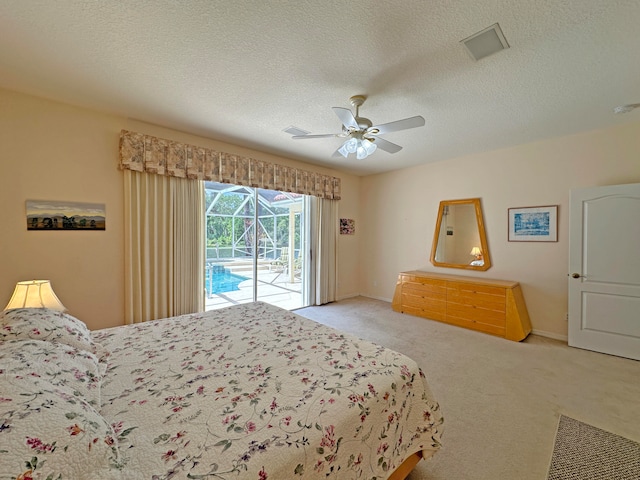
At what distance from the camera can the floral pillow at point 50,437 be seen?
666 mm

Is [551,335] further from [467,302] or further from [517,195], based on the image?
[517,195]

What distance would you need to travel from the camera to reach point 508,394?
225 centimetres

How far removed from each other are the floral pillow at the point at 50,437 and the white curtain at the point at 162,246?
7.68 ft

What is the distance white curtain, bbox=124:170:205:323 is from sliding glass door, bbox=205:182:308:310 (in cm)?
34

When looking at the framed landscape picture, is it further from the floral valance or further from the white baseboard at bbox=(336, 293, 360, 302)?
the white baseboard at bbox=(336, 293, 360, 302)

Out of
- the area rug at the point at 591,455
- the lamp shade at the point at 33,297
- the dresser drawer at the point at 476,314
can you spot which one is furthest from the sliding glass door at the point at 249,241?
the area rug at the point at 591,455

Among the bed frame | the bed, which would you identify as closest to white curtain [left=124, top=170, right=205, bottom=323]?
the bed

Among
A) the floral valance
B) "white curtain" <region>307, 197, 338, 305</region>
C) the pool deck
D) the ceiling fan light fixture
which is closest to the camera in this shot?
the ceiling fan light fixture

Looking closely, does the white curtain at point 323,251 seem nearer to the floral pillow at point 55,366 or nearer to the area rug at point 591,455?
the area rug at point 591,455

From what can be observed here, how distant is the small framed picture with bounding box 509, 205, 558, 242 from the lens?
11.5 ft

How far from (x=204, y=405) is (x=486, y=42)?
2624 millimetres

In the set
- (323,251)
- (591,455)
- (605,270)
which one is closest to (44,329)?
(591,455)

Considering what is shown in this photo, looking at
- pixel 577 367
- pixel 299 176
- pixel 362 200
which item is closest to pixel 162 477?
pixel 577 367

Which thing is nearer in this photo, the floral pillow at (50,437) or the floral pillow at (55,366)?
the floral pillow at (50,437)
